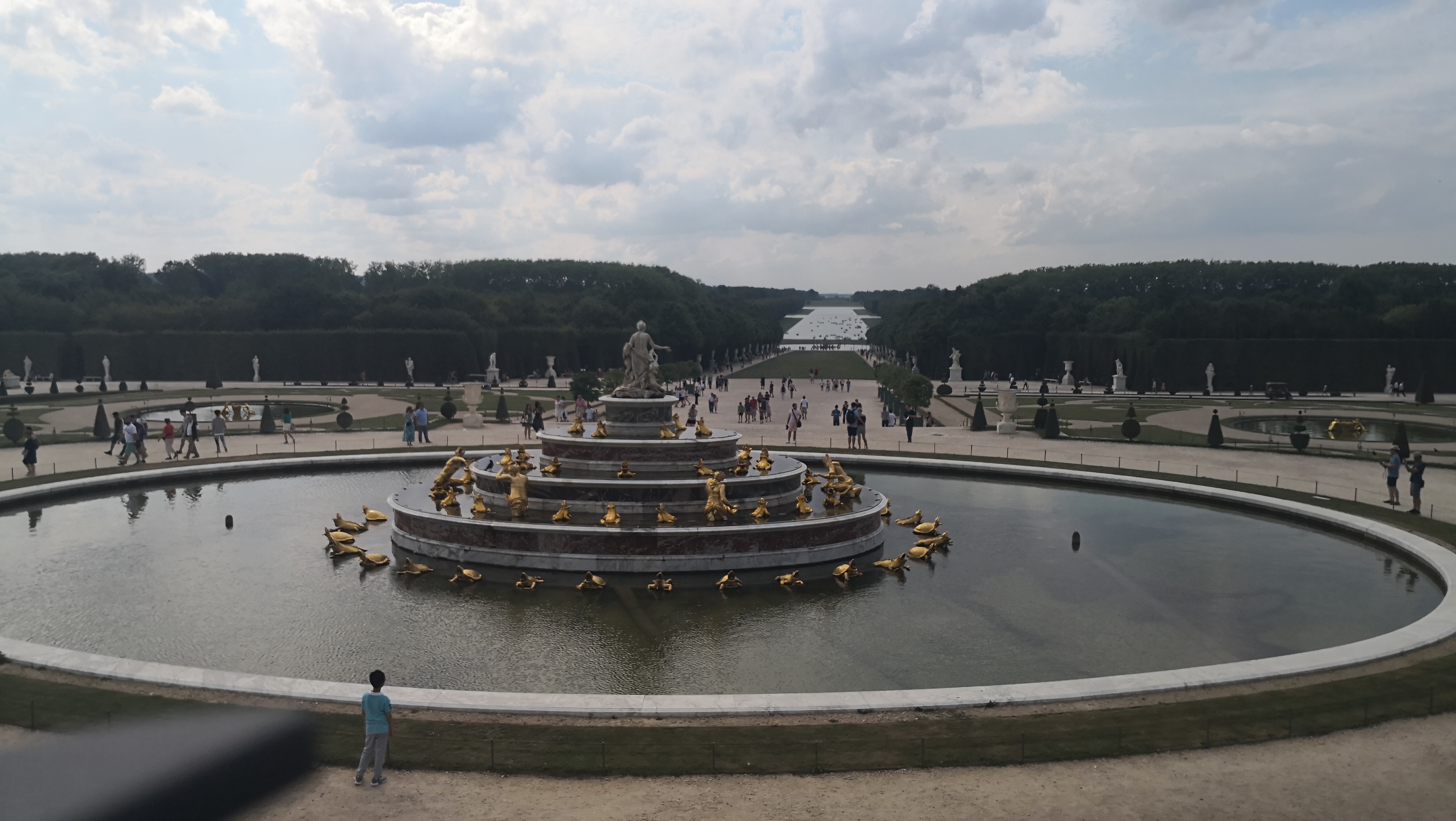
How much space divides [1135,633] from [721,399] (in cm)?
5660

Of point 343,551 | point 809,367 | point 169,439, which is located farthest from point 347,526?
point 809,367

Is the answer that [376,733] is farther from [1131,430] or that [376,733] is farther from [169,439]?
[1131,430]

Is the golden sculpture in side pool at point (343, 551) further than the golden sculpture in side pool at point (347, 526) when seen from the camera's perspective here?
No

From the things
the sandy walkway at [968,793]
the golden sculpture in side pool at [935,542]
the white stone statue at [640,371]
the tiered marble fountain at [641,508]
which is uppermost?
the white stone statue at [640,371]

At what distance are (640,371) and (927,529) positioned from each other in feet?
31.3

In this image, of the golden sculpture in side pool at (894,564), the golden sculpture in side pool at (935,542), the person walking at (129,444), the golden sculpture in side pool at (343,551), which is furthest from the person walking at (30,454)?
the golden sculpture in side pool at (935,542)

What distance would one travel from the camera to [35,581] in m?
20.2

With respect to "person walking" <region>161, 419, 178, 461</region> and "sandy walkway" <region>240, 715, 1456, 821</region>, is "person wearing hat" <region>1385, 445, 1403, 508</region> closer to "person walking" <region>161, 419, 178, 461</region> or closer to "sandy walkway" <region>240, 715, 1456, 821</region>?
"sandy walkway" <region>240, 715, 1456, 821</region>

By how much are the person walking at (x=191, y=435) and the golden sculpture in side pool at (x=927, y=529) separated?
2646 cm

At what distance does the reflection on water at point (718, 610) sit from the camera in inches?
622

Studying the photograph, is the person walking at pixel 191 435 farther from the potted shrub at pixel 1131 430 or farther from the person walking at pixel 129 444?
the potted shrub at pixel 1131 430

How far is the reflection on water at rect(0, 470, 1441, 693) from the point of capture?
1580 centimetres

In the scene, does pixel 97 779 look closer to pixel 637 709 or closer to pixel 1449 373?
pixel 637 709

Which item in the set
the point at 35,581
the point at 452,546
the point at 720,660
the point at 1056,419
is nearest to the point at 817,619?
the point at 720,660
